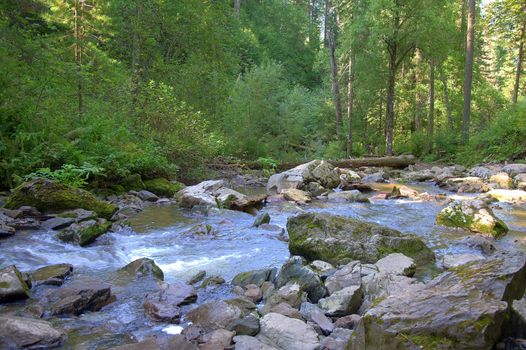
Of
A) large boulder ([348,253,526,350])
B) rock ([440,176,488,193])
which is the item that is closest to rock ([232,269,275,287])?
large boulder ([348,253,526,350])

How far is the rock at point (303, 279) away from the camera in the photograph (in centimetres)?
540

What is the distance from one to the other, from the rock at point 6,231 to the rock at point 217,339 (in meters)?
4.57

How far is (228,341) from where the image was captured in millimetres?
4117

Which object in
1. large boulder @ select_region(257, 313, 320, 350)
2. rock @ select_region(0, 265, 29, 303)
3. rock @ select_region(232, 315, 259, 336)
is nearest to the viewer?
large boulder @ select_region(257, 313, 320, 350)

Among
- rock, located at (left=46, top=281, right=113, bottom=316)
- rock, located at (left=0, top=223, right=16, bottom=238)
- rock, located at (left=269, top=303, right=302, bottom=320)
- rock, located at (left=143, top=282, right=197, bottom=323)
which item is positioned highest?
rock, located at (left=0, top=223, right=16, bottom=238)

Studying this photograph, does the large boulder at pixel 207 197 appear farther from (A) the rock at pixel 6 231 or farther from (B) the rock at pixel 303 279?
(B) the rock at pixel 303 279

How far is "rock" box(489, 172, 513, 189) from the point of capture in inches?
577

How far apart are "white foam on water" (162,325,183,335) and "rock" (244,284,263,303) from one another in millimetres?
1088

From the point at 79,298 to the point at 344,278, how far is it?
312cm

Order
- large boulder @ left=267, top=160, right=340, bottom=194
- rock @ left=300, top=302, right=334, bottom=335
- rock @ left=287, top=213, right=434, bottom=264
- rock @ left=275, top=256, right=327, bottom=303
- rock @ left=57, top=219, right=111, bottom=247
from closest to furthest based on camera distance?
rock @ left=300, top=302, right=334, bottom=335
rock @ left=275, top=256, right=327, bottom=303
rock @ left=287, top=213, right=434, bottom=264
rock @ left=57, top=219, right=111, bottom=247
large boulder @ left=267, top=160, right=340, bottom=194

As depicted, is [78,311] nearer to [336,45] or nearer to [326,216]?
[326,216]

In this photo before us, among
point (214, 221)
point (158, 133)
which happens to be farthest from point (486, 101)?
point (214, 221)

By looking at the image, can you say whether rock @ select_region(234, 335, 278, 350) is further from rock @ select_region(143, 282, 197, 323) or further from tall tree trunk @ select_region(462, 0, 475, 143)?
tall tree trunk @ select_region(462, 0, 475, 143)

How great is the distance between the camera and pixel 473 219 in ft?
29.2
